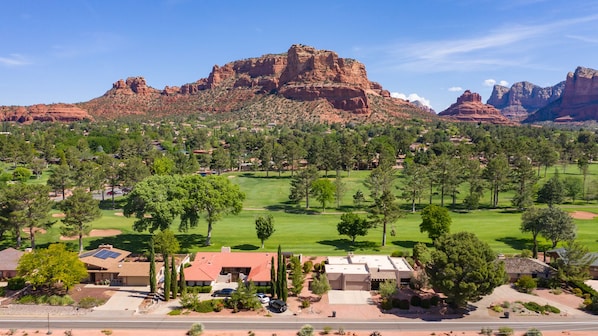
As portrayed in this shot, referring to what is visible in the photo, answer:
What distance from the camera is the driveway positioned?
146 ft

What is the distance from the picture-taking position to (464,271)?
4312 cm

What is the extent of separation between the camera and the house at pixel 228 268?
50.7 m

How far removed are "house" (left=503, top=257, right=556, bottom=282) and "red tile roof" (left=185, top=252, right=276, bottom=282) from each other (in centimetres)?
3039

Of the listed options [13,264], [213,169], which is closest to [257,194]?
[213,169]

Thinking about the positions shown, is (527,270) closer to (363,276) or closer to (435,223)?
(435,223)

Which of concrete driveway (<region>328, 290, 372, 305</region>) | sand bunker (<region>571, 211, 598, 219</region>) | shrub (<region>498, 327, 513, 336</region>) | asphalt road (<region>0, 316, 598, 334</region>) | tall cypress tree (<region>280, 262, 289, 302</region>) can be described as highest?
sand bunker (<region>571, 211, 598, 219</region>)

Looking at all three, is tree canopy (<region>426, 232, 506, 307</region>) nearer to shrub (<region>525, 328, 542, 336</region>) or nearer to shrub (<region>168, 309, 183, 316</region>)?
shrub (<region>525, 328, 542, 336</region>)

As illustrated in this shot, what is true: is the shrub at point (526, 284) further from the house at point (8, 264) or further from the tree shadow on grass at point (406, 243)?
the house at point (8, 264)

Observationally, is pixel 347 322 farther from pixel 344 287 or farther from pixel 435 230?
pixel 435 230

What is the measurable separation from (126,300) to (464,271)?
120 ft

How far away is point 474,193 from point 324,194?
31.8m

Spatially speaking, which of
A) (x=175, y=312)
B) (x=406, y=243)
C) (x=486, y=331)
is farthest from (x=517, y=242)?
(x=175, y=312)

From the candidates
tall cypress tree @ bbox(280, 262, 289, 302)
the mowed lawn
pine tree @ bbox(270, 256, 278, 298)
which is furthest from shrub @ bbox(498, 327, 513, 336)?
the mowed lawn

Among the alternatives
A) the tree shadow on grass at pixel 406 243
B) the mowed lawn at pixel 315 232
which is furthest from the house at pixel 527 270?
the tree shadow on grass at pixel 406 243
